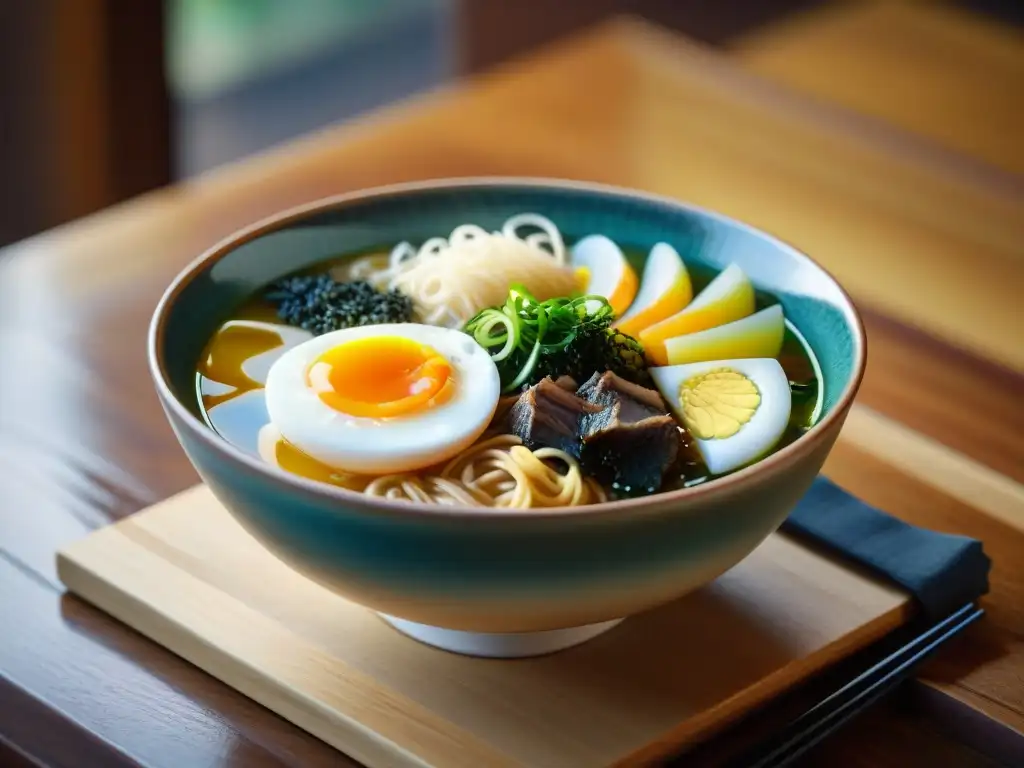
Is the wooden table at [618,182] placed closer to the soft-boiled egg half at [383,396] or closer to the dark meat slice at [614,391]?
the soft-boiled egg half at [383,396]

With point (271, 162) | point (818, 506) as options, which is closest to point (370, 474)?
point (818, 506)

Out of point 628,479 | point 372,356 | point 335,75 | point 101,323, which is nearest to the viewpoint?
point 628,479

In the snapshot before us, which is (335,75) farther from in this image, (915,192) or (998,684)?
(998,684)

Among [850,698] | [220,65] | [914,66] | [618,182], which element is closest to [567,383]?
[850,698]

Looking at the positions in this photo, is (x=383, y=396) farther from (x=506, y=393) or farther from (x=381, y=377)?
(x=506, y=393)

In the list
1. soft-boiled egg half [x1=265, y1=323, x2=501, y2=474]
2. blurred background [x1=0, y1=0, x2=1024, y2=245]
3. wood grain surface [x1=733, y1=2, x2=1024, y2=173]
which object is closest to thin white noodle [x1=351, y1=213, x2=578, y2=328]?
soft-boiled egg half [x1=265, y1=323, x2=501, y2=474]

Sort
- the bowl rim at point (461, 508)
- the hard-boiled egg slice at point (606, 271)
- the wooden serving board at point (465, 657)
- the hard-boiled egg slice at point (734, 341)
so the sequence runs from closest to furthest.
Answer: the bowl rim at point (461, 508)
the wooden serving board at point (465, 657)
the hard-boiled egg slice at point (734, 341)
the hard-boiled egg slice at point (606, 271)

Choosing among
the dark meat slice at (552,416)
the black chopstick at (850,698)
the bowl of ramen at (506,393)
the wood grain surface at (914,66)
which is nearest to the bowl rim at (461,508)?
the bowl of ramen at (506,393)

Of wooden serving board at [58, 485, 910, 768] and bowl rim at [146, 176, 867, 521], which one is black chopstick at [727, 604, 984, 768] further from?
bowl rim at [146, 176, 867, 521]
